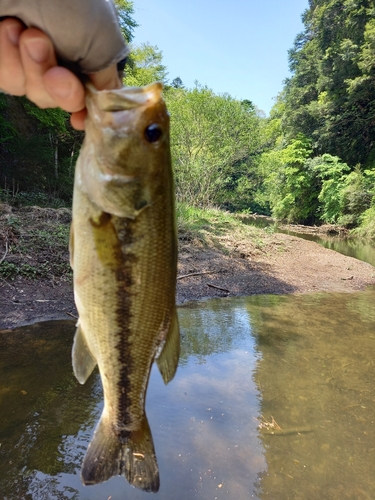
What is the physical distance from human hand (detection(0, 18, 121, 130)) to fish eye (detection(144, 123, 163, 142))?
39 centimetres

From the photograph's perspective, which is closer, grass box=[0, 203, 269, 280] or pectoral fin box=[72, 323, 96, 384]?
pectoral fin box=[72, 323, 96, 384]

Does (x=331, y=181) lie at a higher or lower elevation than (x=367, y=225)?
higher

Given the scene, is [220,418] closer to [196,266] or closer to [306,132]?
[196,266]

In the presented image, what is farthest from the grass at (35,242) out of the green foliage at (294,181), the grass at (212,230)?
the green foliage at (294,181)

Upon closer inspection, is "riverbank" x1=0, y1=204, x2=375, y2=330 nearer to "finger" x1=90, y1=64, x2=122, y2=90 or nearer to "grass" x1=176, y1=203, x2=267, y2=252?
"grass" x1=176, y1=203, x2=267, y2=252

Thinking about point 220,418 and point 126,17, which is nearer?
point 220,418

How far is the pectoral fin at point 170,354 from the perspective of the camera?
181cm

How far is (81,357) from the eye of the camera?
1.83m

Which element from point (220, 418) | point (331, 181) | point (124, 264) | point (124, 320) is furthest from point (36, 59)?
point (331, 181)

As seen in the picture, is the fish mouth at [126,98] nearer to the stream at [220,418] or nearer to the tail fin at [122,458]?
the tail fin at [122,458]

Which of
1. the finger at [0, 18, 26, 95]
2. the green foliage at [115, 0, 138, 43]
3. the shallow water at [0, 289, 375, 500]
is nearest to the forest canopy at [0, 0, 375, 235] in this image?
the green foliage at [115, 0, 138, 43]

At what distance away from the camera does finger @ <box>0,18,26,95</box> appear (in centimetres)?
163

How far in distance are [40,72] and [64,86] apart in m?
0.17

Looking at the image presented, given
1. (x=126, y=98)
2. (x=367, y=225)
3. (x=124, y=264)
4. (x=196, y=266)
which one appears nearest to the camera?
(x=126, y=98)
